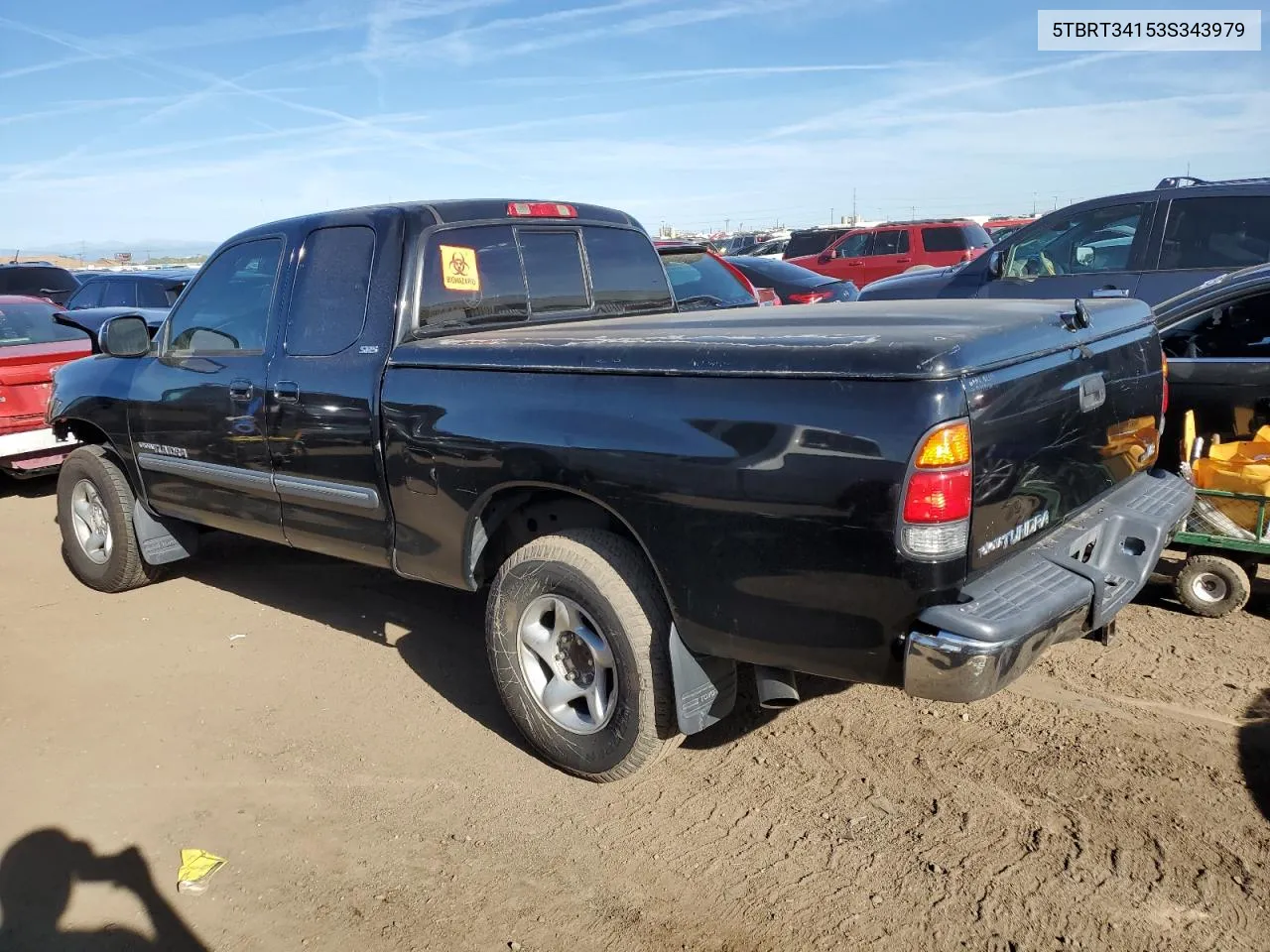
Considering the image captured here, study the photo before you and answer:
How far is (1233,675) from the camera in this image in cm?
391

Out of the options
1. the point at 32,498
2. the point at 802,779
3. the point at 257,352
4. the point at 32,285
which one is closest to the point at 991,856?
the point at 802,779

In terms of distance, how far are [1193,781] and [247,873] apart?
119 inches

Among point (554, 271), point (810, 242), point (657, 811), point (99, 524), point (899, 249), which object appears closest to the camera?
point (657, 811)

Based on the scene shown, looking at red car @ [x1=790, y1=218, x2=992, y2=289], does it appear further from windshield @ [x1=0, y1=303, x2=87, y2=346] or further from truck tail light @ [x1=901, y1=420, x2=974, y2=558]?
truck tail light @ [x1=901, y1=420, x2=974, y2=558]

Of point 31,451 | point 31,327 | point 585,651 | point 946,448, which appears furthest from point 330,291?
point 31,327

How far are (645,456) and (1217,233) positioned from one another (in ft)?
18.4

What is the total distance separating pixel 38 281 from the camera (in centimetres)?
1584

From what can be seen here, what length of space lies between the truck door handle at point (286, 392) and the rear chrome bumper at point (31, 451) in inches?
176

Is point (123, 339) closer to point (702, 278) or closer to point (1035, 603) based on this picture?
point (1035, 603)

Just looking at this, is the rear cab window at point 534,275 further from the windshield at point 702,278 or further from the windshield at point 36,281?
the windshield at point 36,281

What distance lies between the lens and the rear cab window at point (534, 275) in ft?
12.8

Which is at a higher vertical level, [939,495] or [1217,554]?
[939,495]

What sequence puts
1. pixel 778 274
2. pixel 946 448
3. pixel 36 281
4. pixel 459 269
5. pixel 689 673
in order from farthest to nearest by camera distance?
pixel 36 281
pixel 778 274
pixel 459 269
pixel 689 673
pixel 946 448

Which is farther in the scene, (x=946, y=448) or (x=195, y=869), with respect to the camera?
(x=195, y=869)
